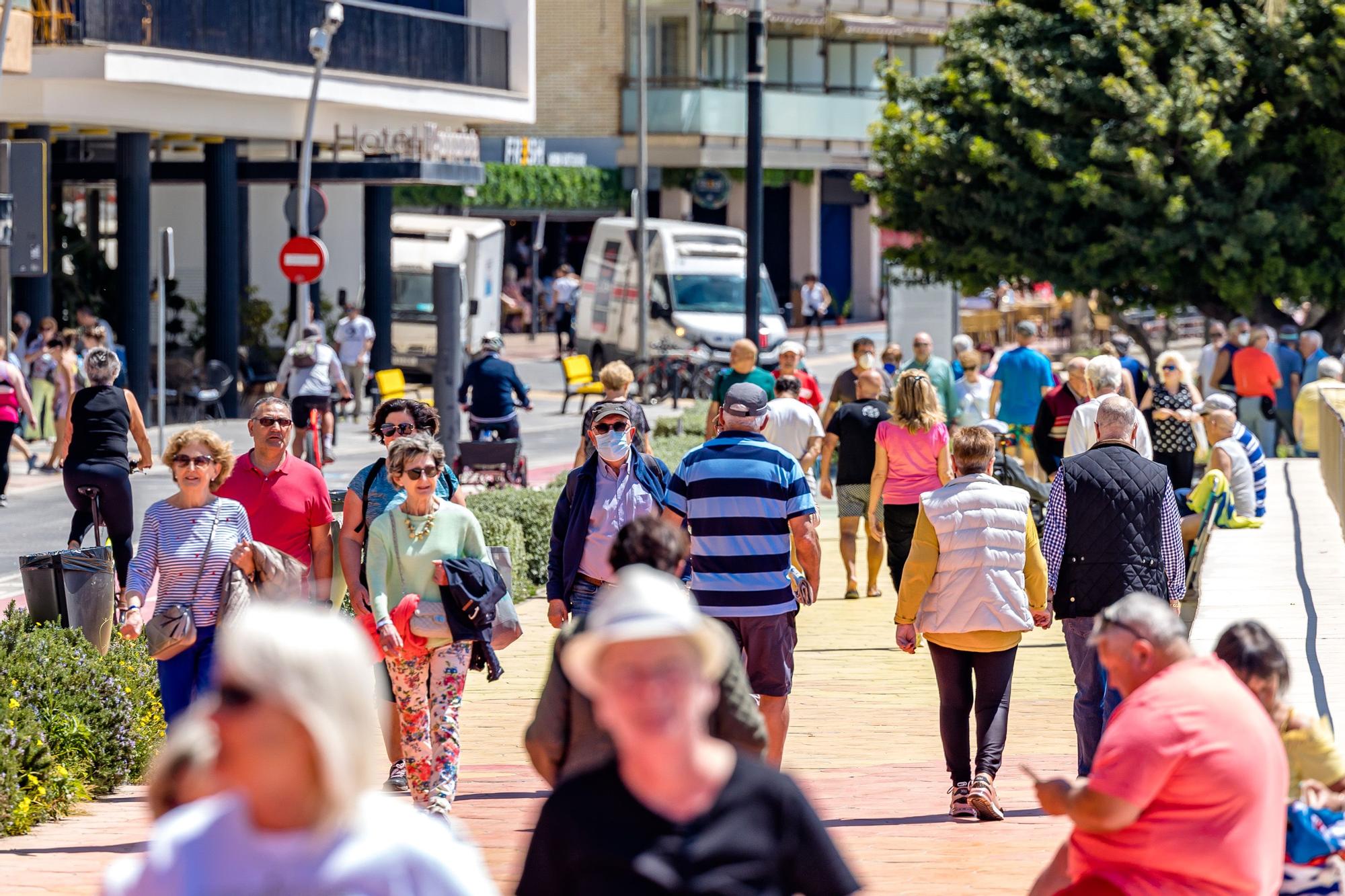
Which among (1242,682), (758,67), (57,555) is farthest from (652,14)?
(1242,682)

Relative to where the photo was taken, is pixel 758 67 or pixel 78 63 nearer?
pixel 758 67

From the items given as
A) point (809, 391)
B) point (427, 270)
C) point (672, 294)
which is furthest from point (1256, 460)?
Answer: point (427, 270)

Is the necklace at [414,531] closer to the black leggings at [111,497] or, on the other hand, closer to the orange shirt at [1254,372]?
the black leggings at [111,497]

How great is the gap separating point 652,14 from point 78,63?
28.7 m

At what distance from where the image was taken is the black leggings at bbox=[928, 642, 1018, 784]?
789 cm

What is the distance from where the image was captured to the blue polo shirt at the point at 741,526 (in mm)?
7574

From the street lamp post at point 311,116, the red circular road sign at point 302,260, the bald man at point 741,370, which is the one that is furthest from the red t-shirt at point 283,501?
the street lamp post at point 311,116

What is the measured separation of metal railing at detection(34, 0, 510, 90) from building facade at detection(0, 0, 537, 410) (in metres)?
0.03

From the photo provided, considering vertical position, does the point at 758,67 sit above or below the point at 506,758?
above

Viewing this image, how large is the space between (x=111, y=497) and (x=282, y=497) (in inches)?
191

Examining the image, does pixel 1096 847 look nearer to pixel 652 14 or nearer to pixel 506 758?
pixel 506 758

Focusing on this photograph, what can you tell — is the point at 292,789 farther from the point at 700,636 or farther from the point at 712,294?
the point at 712,294

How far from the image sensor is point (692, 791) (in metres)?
3.19

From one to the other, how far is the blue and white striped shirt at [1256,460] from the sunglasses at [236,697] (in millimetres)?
→ 10637
